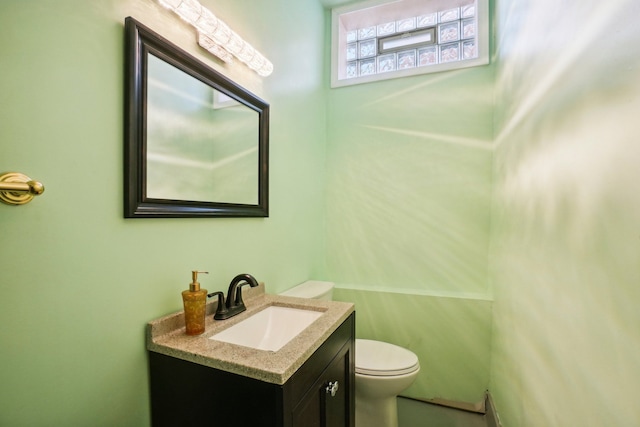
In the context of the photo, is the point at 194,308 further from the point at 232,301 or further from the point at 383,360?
the point at 383,360

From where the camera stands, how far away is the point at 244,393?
0.75 metres

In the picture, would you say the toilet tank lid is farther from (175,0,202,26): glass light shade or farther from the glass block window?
the glass block window

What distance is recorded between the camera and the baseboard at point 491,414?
1.53 m

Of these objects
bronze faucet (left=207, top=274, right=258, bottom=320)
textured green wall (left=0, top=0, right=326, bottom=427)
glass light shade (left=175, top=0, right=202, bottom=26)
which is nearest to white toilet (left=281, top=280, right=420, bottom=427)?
bronze faucet (left=207, top=274, right=258, bottom=320)

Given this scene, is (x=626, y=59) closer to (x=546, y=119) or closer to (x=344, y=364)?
(x=546, y=119)

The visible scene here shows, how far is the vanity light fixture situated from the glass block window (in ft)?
3.58

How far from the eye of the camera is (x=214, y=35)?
1.09 m

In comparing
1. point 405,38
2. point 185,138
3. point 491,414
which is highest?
point 405,38

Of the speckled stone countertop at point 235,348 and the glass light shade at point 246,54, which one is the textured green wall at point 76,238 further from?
the glass light shade at point 246,54

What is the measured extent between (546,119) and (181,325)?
1401 millimetres

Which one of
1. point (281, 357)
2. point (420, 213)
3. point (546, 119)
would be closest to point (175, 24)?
point (281, 357)

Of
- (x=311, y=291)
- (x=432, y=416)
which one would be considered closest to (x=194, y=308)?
(x=311, y=291)

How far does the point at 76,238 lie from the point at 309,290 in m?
1.23

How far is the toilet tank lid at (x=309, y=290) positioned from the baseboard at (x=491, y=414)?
43.9 inches
